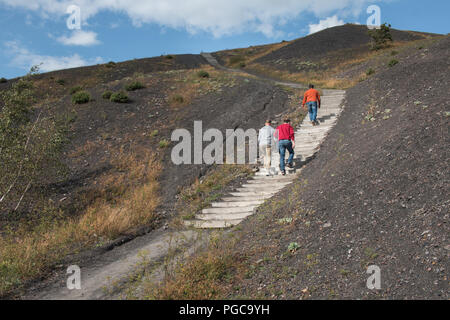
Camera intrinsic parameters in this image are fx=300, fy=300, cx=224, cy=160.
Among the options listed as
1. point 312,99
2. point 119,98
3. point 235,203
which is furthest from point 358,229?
point 119,98

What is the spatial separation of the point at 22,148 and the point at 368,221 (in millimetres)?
10893

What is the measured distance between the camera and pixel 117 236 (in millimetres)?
8812

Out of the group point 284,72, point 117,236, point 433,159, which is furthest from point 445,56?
point 284,72

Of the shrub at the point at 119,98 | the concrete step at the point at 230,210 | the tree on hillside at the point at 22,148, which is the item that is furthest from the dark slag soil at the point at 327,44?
the tree on hillside at the point at 22,148

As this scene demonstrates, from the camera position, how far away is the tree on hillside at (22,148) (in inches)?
397

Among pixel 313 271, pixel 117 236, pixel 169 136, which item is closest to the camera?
pixel 313 271

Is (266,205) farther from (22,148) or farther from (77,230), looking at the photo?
(22,148)

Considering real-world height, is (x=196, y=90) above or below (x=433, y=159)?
above

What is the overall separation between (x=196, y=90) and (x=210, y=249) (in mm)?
19025

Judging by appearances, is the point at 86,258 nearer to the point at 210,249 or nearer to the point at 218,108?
the point at 210,249

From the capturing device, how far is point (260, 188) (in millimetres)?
10789

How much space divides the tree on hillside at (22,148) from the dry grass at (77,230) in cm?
159

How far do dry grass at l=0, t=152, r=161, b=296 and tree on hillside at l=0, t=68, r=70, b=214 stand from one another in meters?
1.59

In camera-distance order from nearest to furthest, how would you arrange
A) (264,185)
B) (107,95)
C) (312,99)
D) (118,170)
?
(264,185) < (118,170) < (312,99) < (107,95)
